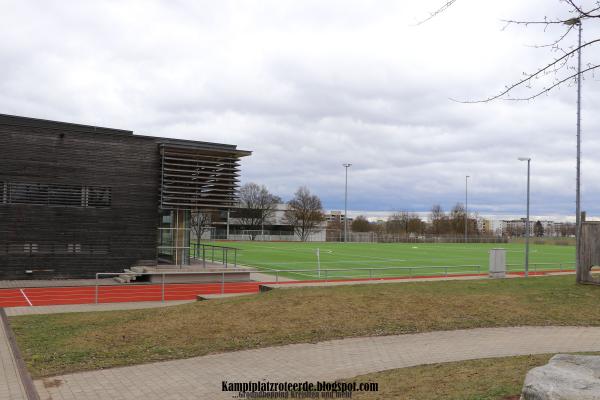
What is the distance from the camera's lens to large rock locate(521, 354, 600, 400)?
14.2ft

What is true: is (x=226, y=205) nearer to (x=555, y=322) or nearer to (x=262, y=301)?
(x=262, y=301)

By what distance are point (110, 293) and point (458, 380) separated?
1703cm

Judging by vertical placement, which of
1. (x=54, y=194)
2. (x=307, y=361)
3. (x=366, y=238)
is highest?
(x=54, y=194)

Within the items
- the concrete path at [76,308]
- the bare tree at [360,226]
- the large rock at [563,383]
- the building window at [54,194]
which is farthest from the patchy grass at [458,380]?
the bare tree at [360,226]

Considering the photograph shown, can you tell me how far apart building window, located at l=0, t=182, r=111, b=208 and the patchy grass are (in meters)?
21.4

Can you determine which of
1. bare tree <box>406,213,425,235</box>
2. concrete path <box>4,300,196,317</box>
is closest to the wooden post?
concrete path <box>4,300,196,317</box>

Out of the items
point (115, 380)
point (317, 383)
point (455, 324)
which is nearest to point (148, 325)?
point (115, 380)

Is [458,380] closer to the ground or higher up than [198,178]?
closer to the ground

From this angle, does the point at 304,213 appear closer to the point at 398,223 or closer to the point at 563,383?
the point at 398,223

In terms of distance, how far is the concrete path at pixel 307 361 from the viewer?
7188 millimetres

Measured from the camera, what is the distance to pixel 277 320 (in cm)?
1147

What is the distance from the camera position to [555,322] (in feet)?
39.8

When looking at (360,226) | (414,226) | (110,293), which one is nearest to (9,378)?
(110,293)

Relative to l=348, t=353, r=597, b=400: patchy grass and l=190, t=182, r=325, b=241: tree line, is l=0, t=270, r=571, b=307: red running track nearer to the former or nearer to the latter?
l=348, t=353, r=597, b=400: patchy grass
